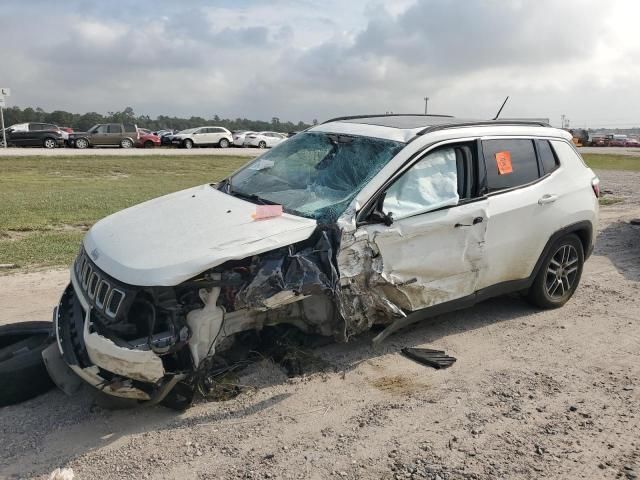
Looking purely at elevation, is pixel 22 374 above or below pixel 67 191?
below

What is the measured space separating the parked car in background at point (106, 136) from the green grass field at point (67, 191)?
9.68 meters

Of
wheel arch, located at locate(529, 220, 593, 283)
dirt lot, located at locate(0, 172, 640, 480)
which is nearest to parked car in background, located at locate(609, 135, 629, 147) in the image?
wheel arch, located at locate(529, 220, 593, 283)

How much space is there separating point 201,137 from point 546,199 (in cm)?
3550

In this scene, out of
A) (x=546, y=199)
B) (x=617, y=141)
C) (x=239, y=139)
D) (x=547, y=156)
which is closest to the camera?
(x=546, y=199)

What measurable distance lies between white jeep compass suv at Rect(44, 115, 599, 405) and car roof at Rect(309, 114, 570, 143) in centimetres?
2

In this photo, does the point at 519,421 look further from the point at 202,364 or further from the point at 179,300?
the point at 179,300

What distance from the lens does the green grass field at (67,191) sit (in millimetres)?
7926

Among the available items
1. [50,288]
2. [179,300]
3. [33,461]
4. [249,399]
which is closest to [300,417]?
[249,399]

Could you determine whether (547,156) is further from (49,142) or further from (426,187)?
(49,142)

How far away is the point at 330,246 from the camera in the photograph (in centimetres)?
386

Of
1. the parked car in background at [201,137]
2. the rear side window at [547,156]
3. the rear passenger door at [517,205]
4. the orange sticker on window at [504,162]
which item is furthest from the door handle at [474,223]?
the parked car in background at [201,137]

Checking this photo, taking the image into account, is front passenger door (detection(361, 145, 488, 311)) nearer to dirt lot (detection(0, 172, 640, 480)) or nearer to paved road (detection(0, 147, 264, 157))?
dirt lot (detection(0, 172, 640, 480))

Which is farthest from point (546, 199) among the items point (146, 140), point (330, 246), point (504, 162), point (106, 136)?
point (146, 140)

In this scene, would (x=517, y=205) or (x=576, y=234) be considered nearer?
(x=517, y=205)
